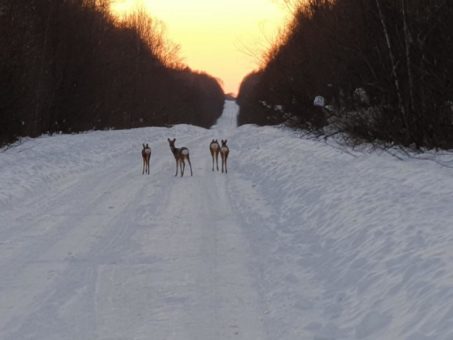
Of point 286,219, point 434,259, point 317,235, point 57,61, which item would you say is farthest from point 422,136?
point 57,61

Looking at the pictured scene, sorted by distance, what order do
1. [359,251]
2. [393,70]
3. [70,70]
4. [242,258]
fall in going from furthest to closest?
[70,70], [393,70], [242,258], [359,251]

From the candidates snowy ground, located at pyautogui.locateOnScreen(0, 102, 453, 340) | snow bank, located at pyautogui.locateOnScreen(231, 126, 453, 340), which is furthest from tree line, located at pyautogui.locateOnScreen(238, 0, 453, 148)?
snow bank, located at pyautogui.locateOnScreen(231, 126, 453, 340)

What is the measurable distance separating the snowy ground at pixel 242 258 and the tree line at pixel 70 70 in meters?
9.64

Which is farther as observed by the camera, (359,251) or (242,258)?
(242,258)

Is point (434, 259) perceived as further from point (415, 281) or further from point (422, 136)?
point (422, 136)

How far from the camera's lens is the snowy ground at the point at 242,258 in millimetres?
4531

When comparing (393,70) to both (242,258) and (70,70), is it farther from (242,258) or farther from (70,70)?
(70,70)

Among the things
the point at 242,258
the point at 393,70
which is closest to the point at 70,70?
the point at 393,70

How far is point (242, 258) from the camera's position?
21.9ft

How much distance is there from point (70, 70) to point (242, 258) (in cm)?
2636

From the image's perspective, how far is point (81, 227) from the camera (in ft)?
27.9

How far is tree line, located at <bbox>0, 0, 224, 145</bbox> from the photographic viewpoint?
20.5 meters

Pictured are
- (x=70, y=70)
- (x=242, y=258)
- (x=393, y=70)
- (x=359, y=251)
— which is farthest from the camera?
(x=70, y=70)

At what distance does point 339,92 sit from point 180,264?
13.4m
